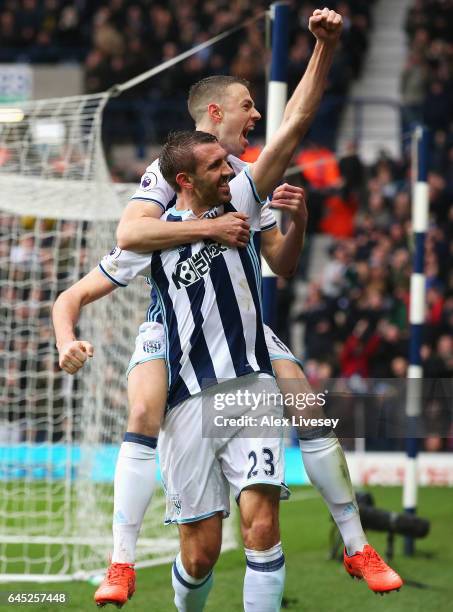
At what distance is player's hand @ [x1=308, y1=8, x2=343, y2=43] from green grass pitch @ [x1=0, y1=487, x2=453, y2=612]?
358 centimetres

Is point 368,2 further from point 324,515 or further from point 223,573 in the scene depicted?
point 223,573

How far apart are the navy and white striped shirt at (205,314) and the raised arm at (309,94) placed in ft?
1.23

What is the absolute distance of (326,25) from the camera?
5164 mm

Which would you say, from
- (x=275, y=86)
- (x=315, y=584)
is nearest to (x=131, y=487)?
(x=275, y=86)

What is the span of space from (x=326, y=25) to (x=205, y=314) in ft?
4.40

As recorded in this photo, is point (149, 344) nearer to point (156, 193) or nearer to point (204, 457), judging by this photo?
point (204, 457)

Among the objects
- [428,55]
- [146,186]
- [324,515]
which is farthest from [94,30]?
[146,186]

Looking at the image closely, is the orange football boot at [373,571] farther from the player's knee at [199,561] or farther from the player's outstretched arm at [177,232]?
the player's outstretched arm at [177,232]

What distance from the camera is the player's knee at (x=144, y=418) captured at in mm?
5281

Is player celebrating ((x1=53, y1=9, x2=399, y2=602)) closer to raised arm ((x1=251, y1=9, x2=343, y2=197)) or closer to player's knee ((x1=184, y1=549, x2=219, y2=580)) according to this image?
raised arm ((x1=251, y1=9, x2=343, y2=197))

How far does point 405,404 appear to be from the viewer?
924 centimetres

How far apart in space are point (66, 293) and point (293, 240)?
109cm

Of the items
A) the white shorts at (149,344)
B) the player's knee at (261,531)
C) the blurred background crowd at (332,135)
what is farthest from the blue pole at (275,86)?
the blurred background crowd at (332,135)

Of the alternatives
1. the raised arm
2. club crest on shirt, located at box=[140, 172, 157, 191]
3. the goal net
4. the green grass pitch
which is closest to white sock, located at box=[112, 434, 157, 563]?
club crest on shirt, located at box=[140, 172, 157, 191]
